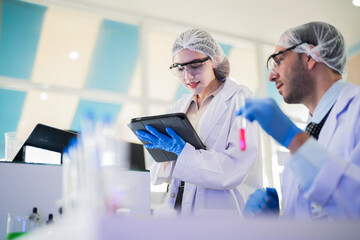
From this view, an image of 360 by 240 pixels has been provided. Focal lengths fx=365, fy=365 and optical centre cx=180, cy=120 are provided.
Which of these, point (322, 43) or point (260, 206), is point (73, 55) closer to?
point (322, 43)

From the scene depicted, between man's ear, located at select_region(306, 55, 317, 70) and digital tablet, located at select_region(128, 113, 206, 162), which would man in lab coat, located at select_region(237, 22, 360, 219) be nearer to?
man's ear, located at select_region(306, 55, 317, 70)

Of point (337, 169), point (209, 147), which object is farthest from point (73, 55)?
point (337, 169)

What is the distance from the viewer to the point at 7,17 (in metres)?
3.77

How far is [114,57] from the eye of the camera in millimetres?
4195

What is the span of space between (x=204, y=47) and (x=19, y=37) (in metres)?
2.53

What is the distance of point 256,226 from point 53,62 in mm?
3729

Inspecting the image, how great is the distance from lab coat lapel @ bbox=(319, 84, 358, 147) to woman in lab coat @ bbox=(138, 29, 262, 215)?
46 centimetres

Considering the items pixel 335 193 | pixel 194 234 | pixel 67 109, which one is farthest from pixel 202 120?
pixel 67 109

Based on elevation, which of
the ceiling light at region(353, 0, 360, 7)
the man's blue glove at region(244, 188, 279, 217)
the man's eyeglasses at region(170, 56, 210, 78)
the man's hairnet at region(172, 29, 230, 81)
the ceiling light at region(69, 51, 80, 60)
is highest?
the ceiling light at region(353, 0, 360, 7)

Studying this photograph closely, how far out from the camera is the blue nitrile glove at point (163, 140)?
170cm

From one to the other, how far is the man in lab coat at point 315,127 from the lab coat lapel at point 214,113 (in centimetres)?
34

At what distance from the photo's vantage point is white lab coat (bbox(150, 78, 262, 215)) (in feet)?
5.35

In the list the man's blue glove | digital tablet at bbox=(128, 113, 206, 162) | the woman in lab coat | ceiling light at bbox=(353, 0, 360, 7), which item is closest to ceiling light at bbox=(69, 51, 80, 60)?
the woman in lab coat

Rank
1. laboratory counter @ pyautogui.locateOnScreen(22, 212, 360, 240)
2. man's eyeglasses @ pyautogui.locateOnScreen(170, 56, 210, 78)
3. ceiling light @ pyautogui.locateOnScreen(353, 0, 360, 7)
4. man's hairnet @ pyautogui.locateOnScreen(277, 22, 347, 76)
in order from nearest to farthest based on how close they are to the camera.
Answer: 1. laboratory counter @ pyautogui.locateOnScreen(22, 212, 360, 240)
2. man's hairnet @ pyautogui.locateOnScreen(277, 22, 347, 76)
3. man's eyeglasses @ pyautogui.locateOnScreen(170, 56, 210, 78)
4. ceiling light @ pyautogui.locateOnScreen(353, 0, 360, 7)
